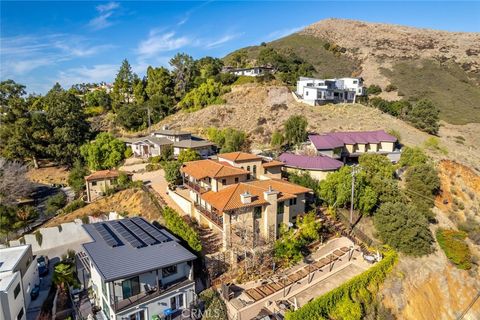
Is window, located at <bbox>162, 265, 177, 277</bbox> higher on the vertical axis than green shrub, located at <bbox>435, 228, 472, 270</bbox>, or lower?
higher

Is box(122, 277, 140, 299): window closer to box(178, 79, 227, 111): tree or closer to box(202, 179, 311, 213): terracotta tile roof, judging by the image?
box(202, 179, 311, 213): terracotta tile roof

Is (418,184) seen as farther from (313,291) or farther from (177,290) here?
(177,290)

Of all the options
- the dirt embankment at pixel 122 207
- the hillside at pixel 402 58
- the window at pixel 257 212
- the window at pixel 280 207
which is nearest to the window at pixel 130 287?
the window at pixel 257 212

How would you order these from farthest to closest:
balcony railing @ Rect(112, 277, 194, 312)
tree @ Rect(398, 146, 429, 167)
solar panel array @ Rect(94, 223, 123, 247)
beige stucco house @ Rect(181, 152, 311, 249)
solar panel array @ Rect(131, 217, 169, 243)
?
tree @ Rect(398, 146, 429, 167), beige stucco house @ Rect(181, 152, 311, 249), solar panel array @ Rect(131, 217, 169, 243), solar panel array @ Rect(94, 223, 123, 247), balcony railing @ Rect(112, 277, 194, 312)

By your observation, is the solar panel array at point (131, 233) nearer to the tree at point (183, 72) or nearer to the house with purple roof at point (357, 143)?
the house with purple roof at point (357, 143)

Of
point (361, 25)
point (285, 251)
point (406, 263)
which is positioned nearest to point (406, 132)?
point (406, 263)

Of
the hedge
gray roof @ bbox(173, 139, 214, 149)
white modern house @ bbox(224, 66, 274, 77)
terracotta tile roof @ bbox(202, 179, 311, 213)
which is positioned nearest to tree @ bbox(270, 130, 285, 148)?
gray roof @ bbox(173, 139, 214, 149)

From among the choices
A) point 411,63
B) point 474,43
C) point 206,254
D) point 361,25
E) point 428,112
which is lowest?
point 206,254
